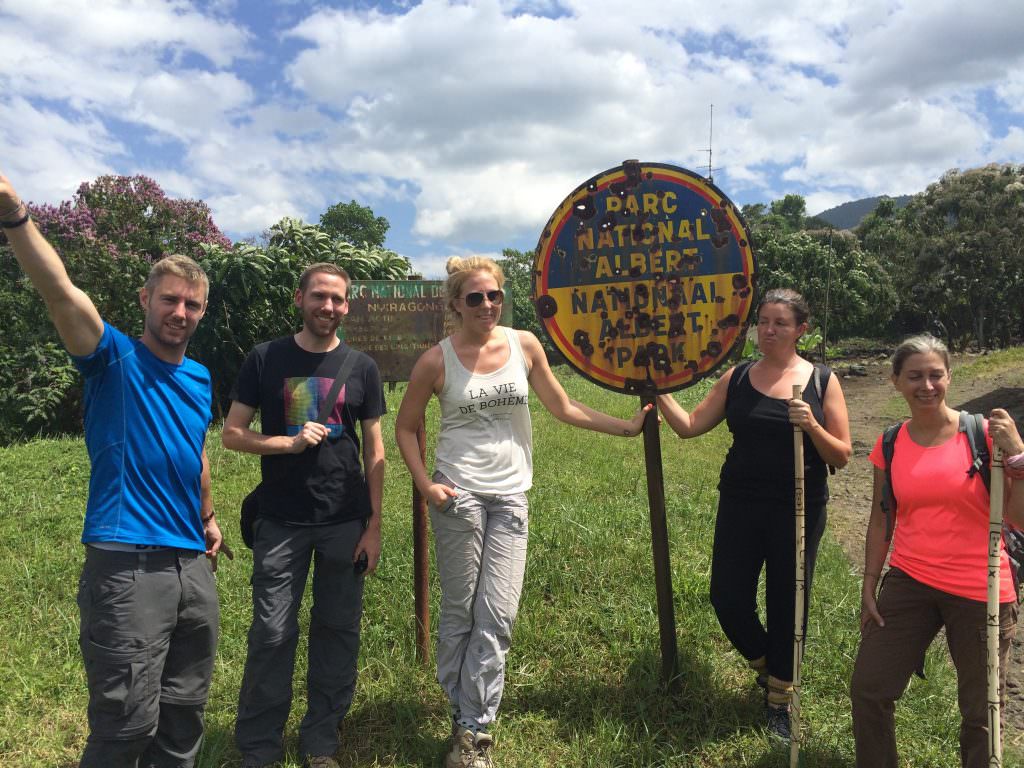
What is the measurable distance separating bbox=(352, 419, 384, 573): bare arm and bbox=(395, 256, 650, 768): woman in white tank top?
150mm

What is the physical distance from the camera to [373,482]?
309 cm

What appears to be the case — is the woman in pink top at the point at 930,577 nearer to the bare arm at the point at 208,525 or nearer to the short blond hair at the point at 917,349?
the short blond hair at the point at 917,349

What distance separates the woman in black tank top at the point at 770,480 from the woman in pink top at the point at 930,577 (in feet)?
1.21

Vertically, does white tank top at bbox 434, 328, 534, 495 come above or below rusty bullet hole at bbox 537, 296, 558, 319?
below

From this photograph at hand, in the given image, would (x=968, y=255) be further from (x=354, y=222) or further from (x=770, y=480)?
(x=354, y=222)

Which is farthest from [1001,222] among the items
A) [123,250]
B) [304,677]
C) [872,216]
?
[304,677]

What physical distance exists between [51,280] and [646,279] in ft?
7.52

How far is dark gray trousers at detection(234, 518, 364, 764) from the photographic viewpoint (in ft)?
9.49

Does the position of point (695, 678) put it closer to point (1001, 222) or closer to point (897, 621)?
point (897, 621)

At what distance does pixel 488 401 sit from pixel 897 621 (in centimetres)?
180

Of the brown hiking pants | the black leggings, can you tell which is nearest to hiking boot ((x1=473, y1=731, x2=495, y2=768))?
the black leggings

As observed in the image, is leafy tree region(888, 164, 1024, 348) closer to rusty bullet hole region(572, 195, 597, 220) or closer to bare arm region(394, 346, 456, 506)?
rusty bullet hole region(572, 195, 597, 220)

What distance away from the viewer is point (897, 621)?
2682mm

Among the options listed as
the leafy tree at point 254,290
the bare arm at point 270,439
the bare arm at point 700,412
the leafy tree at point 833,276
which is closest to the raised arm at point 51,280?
the bare arm at point 270,439
